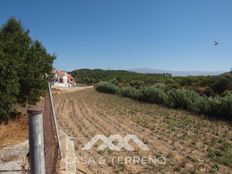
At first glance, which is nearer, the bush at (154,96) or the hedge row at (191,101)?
the hedge row at (191,101)

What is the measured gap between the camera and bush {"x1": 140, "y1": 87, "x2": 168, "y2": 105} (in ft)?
70.8

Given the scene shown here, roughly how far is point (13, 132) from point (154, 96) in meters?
14.9

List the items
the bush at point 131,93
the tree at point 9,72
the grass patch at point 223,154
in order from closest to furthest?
the grass patch at point 223,154 < the tree at point 9,72 < the bush at point 131,93

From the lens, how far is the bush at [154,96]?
21.6 m

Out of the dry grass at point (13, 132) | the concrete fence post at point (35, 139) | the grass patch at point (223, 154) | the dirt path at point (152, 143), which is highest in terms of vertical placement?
the concrete fence post at point (35, 139)

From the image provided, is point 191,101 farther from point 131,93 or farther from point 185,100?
point 131,93

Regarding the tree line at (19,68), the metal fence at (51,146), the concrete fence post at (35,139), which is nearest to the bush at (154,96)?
the tree line at (19,68)

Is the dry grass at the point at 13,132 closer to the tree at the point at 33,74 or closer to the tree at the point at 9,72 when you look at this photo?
the tree at the point at 9,72

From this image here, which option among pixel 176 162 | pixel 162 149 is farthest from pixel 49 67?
pixel 176 162

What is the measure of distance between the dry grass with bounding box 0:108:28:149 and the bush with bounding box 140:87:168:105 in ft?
39.8

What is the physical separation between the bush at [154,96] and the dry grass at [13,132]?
1214 centimetres

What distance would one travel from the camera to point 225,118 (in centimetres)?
1424

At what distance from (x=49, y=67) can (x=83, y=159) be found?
869 centimetres

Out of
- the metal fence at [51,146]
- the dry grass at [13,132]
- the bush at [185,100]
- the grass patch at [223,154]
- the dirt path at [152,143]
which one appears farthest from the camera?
the bush at [185,100]
